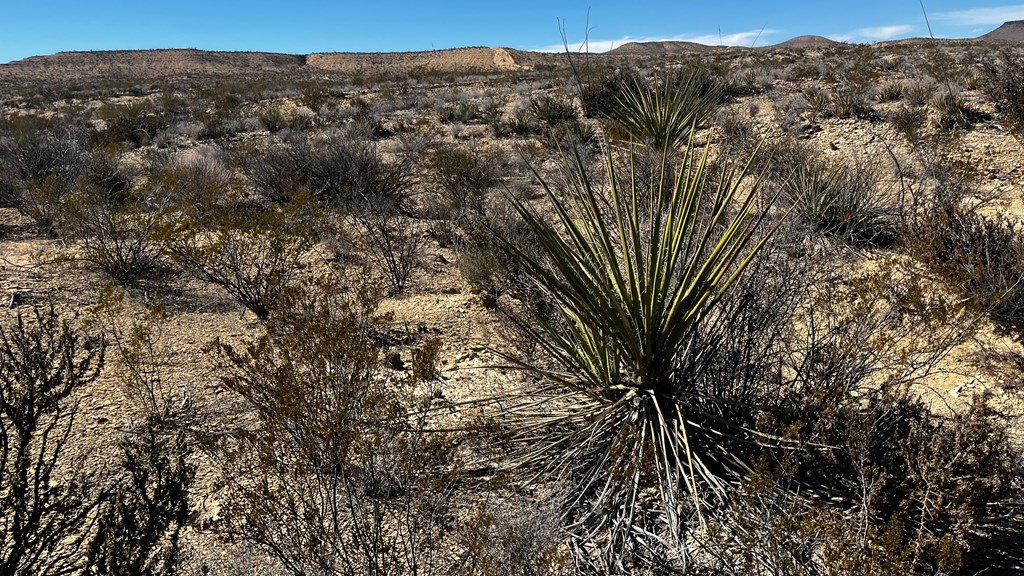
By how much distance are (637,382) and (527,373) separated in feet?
4.98

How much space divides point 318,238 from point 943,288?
6.23 m

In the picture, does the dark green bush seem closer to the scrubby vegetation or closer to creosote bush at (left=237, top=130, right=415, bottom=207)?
the scrubby vegetation

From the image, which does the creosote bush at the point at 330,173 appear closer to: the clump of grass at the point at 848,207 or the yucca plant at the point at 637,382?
the clump of grass at the point at 848,207

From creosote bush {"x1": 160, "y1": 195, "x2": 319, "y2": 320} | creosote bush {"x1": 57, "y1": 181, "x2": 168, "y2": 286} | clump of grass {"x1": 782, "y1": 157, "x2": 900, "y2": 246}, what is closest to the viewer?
creosote bush {"x1": 160, "y1": 195, "x2": 319, "y2": 320}

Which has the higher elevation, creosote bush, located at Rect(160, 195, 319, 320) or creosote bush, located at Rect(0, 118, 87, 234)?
creosote bush, located at Rect(0, 118, 87, 234)

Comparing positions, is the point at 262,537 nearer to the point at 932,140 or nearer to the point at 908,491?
the point at 908,491

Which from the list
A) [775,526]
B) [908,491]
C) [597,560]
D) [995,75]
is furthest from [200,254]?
[995,75]

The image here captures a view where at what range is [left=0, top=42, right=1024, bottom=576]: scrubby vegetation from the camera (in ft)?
7.72

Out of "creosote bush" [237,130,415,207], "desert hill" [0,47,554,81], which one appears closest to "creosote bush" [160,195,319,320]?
"creosote bush" [237,130,415,207]

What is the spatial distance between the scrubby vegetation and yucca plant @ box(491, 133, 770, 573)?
0.02 metres

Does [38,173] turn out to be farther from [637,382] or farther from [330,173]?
[637,382]

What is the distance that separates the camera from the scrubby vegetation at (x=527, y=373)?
2.35m

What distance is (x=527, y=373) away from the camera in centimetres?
410

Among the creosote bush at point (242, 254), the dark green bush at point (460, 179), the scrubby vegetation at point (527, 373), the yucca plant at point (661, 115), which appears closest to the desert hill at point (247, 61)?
the dark green bush at point (460, 179)
